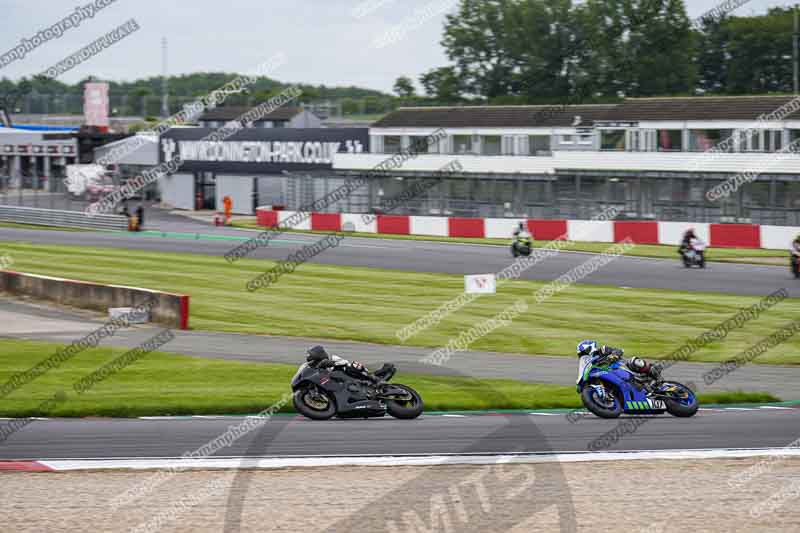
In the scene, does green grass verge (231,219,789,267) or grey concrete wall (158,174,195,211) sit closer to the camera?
green grass verge (231,219,789,267)

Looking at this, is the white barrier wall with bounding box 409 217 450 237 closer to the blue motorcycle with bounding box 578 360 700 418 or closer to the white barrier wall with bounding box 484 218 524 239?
the white barrier wall with bounding box 484 218 524 239

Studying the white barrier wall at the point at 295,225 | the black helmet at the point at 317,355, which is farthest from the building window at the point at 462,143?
the black helmet at the point at 317,355

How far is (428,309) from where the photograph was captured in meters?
28.1

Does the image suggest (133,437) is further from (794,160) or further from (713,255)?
(794,160)

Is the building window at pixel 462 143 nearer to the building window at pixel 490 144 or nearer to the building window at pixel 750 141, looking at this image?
the building window at pixel 490 144

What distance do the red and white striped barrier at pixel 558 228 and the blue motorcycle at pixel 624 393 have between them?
25538 mm

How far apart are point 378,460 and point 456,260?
25857 millimetres

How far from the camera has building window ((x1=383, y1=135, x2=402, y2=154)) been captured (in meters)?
63.9

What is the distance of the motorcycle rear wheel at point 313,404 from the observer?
624 inches

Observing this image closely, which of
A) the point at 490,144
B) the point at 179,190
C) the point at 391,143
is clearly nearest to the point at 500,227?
the point at 490,144

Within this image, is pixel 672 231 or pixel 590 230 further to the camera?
pixel 590 230

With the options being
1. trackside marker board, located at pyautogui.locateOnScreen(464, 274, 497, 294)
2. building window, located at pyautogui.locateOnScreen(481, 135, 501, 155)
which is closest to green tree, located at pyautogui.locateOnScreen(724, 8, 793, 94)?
building window, located at pyautogui.locateOnScreen(481, 135, 501, 155)

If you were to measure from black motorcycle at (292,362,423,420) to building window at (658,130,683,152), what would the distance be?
3657cm

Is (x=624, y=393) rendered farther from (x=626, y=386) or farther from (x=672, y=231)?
(x=672, y=231)
